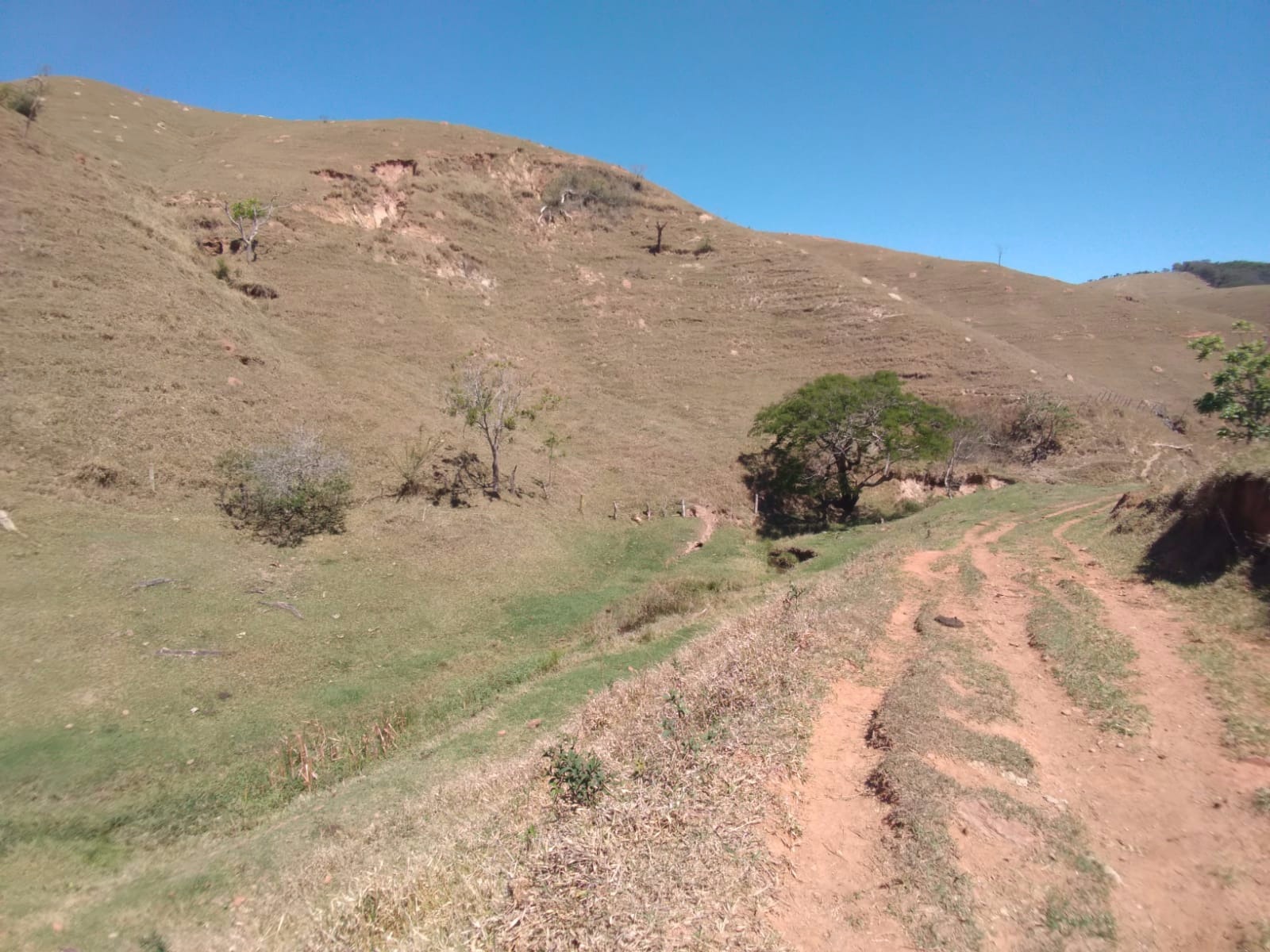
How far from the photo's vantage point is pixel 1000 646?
9.05 meters

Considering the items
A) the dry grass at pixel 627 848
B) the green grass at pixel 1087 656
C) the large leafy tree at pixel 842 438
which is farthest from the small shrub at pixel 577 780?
the large leafy tree at pixel 842 438

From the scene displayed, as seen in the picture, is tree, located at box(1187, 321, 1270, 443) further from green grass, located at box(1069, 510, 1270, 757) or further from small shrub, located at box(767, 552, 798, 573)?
small shrub, located at box(767, 552, 798, 573)

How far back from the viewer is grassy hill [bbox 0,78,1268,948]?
10.3 meters

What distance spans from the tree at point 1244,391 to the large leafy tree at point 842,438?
15.4 m

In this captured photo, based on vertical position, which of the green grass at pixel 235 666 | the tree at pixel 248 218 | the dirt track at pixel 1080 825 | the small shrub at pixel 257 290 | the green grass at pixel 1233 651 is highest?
the tree at pixel 248 218

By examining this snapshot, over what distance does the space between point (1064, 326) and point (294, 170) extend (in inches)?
2890

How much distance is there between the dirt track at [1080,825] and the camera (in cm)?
418

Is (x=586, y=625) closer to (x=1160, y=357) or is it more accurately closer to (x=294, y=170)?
(x=294, y=170)

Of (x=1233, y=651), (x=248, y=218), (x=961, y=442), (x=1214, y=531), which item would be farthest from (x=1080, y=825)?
(x=248, y=218)

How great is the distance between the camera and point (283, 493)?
1970 centimetres

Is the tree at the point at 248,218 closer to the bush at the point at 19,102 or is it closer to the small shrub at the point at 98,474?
the bush at the point at 19,102

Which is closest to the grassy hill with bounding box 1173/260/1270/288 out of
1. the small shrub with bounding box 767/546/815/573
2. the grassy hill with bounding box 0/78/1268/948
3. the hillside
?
the hillside

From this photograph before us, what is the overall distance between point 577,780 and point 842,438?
26.2 meters

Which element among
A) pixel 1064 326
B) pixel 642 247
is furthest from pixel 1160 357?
pixel 642 247
